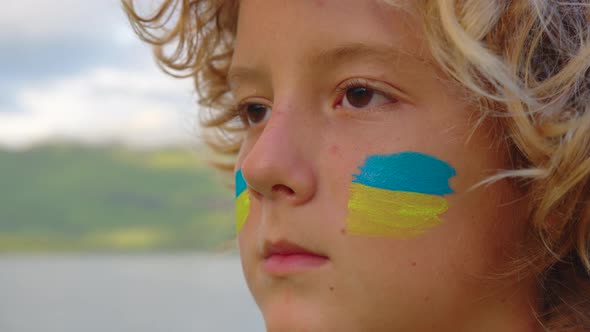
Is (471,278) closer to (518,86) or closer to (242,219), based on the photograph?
(518,86)

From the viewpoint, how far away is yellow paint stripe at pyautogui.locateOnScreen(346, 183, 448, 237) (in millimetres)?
1245

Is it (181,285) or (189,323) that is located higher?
(181,285)

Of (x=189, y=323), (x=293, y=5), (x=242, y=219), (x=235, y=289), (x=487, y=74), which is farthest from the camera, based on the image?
(x=235, y=289)

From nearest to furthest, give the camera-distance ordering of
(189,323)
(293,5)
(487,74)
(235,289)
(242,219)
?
(487,74), (293,5), (242,219), (189,323), (235,289)

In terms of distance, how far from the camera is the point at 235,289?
5.79 m

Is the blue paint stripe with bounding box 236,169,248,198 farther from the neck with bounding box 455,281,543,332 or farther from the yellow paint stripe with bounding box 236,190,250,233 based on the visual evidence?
the neck with bounding box 455,281,543,332

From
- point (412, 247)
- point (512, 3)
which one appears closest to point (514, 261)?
point (412, 247)

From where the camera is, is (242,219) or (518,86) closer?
(518,86)

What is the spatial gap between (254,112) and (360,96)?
364 mm

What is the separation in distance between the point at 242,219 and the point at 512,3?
72 cm

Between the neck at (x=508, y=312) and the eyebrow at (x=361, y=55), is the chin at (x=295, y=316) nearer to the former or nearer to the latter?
the neck at (x=508, y=312)

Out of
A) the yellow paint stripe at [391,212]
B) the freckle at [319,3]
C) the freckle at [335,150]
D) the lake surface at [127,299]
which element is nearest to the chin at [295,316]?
the yellow paint stripe at [391,212]

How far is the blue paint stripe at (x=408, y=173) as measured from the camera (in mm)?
1250

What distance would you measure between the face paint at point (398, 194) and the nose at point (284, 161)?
0.09 metres
